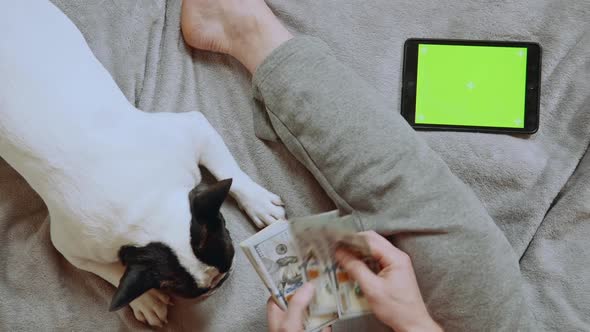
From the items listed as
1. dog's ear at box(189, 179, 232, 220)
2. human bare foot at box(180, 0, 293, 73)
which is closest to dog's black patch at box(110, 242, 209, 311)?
dog's ear at box(189, 179, 232, 220)

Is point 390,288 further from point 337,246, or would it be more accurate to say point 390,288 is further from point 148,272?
point 148,272

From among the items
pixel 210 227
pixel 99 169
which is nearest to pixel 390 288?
pixel 210 227

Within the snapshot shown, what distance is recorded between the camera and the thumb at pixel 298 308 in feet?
4.00

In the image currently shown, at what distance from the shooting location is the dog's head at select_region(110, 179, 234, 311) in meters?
1.23

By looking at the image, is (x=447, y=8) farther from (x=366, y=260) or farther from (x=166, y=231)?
(x=166, y=231)

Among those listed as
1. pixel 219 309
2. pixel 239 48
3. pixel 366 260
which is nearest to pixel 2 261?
pixel 219 309

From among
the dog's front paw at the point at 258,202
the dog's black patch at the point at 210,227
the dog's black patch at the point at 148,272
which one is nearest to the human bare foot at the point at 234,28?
the dog's front paw at the point at 258,202

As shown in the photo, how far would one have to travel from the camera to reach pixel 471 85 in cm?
165

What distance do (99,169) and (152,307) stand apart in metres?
0.41

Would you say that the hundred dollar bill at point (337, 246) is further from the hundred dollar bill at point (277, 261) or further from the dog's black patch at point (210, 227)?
the dog's black patch at point (210, 227)

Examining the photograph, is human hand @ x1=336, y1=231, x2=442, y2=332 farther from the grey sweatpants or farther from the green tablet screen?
the green tablet screen

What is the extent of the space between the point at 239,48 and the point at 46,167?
0.59 metres

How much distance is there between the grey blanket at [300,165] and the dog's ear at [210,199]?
0.99 feet

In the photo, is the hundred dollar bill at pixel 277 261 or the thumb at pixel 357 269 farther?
the hundred dollar bill at pixel 277 261
